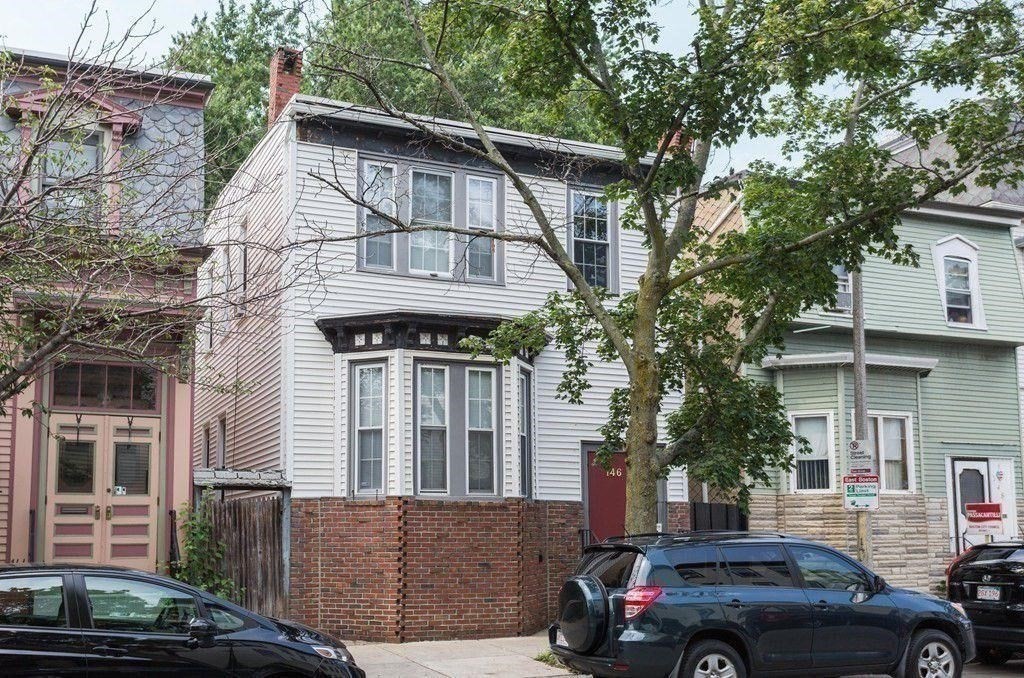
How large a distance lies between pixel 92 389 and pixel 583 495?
7.92 meters

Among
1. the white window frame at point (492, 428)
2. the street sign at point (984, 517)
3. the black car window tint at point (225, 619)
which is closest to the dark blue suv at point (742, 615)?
the black car window tint at point (225, 619)

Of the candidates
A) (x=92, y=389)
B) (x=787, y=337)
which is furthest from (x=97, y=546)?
(x=787, y=337)

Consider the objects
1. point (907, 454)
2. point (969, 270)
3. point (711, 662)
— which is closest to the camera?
point (711, 662)

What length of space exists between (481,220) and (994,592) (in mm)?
9542

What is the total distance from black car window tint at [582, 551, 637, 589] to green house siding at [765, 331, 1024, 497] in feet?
35.0

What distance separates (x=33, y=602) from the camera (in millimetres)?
8562

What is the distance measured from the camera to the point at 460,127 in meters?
18.0

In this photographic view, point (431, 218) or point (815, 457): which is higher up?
point (431, 218)

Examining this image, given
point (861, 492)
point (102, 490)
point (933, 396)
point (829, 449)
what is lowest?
point (861, 492)

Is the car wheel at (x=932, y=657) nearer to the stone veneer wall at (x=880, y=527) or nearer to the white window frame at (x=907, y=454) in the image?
the stone veneer wall at (x=880, y=527)

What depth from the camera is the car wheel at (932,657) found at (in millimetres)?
11414

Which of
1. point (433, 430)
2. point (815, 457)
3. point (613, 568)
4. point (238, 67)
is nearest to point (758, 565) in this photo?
point (613, 568)

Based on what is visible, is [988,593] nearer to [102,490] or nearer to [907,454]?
[907,454]

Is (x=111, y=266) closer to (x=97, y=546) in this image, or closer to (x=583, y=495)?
(x=97, y=546)
